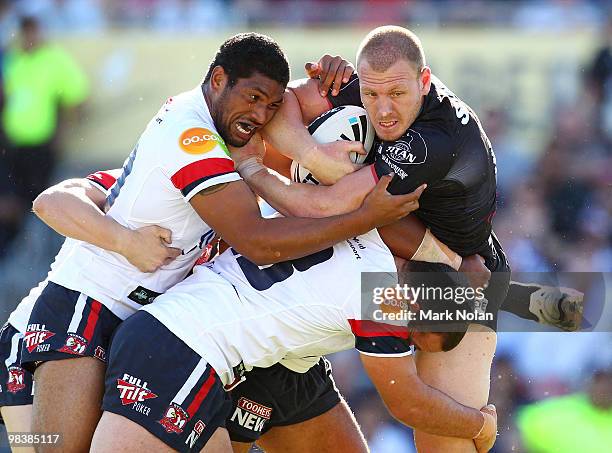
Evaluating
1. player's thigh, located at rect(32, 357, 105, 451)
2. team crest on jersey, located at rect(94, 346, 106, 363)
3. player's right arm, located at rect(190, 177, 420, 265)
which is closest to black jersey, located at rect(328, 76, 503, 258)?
player's right arm, located at rect(190, 177, 420, 265)

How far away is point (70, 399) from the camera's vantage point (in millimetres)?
5242

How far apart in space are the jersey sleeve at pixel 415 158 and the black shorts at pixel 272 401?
1320 millimetres

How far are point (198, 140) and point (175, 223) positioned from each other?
472mm

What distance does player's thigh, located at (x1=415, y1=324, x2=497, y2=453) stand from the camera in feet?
18.7

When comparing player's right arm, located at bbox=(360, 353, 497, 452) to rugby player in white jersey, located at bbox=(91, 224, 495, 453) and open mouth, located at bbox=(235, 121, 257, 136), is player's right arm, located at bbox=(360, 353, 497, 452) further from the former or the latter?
open mouth, located at bbox=(235, 121, 257, 136)

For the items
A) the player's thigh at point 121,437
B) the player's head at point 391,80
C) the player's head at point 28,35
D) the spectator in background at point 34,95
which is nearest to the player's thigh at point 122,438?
the player's thigh at point 121,437

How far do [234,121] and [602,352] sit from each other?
4930mm

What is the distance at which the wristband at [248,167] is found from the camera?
18.5 feet

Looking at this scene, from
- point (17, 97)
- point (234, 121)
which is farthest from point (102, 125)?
point (234, 121)

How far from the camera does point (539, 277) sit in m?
8.09

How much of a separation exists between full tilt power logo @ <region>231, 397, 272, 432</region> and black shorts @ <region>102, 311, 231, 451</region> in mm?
651

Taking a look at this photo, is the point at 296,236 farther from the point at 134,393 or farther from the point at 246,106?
the point at 134,393

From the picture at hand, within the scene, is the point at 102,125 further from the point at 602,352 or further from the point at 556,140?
the point at 602,352

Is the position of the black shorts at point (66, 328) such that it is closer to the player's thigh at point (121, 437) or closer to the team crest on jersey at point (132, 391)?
the team crest on jersey at point (132, 391)
